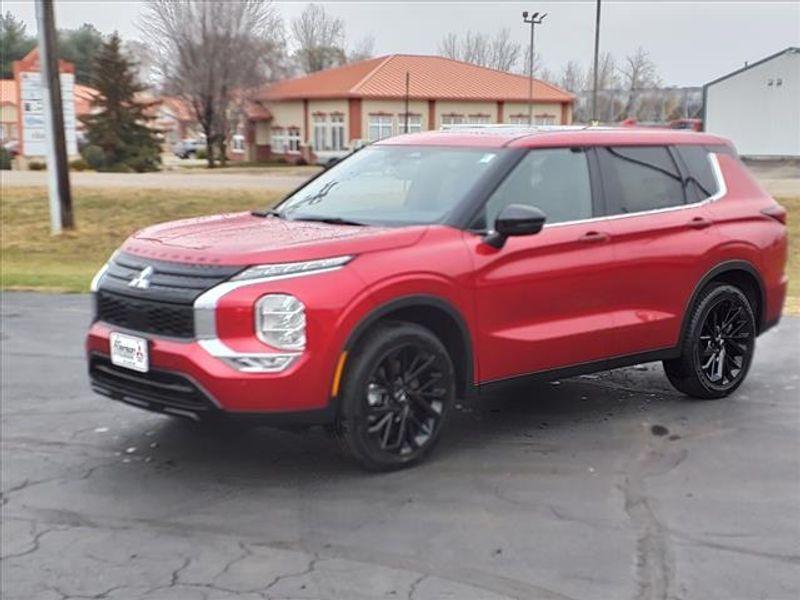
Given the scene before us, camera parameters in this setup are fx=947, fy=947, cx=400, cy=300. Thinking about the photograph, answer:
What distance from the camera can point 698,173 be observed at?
6.48 metres

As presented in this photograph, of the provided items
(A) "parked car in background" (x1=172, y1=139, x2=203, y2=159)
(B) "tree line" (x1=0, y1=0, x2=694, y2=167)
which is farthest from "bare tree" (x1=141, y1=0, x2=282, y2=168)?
(A) "parked car in background" (x1=172, y1=139, x2=203, y2=159)

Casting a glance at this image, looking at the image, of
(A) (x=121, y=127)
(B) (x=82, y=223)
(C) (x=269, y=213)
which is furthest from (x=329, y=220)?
(A) (x=121, y=127)

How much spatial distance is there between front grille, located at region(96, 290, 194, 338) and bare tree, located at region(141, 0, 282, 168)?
15.2 m

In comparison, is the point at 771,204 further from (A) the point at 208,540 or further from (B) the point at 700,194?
(A) the point at 208,540

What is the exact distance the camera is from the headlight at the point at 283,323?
449cm

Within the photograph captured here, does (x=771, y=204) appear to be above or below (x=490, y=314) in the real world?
above

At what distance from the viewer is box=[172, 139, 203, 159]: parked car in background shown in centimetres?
7012

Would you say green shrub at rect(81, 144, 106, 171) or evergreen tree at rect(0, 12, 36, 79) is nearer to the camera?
evergreen tree at rect(0, 12, 36, 79)

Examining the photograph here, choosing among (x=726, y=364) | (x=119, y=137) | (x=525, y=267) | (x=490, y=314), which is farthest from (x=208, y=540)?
(x=119, y=137)

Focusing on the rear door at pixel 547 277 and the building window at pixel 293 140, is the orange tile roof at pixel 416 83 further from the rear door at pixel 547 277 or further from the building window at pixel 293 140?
the rear door at pixel 547 277

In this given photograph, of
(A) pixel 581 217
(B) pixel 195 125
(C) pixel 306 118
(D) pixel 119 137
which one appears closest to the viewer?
(A) pixel 581 217

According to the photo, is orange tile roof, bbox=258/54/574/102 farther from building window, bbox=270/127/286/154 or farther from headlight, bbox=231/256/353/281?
headlight, bbox=231/256/353/281

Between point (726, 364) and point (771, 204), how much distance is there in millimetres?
1221

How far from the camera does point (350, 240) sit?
4828 millimetres
